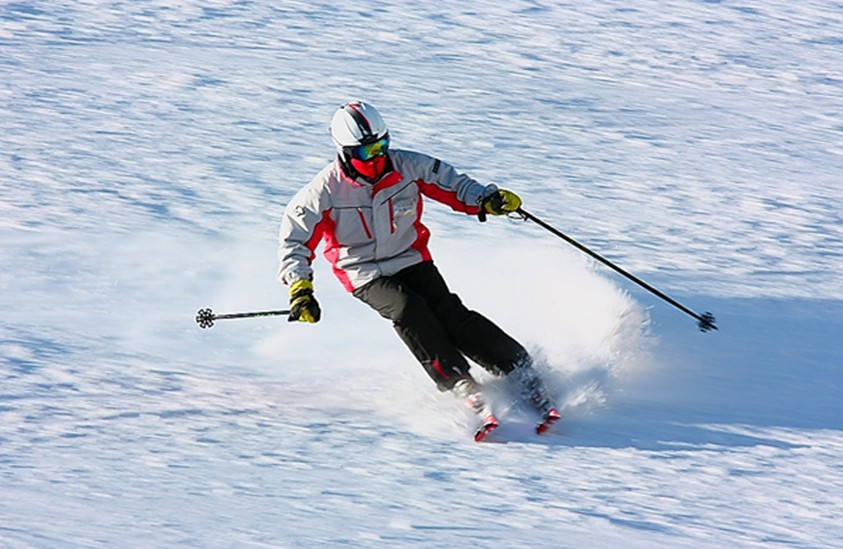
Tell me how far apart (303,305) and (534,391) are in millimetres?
1149

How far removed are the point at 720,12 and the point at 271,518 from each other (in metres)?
12.4

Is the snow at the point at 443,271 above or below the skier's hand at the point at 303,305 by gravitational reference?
below

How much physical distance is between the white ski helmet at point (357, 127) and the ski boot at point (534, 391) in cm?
129

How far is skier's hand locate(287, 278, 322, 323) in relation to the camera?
559cm

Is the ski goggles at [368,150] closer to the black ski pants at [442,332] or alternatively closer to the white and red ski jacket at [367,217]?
the white and red ski jacket at [367,217]

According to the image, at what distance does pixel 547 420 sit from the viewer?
5.67 m

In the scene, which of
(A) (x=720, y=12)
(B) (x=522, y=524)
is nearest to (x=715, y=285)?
(B) (x=522, y=524)

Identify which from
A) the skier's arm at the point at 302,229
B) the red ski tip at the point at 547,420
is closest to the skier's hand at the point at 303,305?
the skier's arm at the point at 302,229

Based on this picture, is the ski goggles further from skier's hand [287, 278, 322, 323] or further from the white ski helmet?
skier's hand [287, 278, 322, 323]

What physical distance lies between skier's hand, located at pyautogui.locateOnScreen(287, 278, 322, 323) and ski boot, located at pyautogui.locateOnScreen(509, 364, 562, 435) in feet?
3.20

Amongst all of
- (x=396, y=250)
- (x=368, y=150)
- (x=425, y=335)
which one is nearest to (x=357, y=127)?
(x=368, y=150)

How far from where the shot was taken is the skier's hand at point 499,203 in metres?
6.13

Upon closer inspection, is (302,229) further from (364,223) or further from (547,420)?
(547,420)

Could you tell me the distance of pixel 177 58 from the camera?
12961mm
